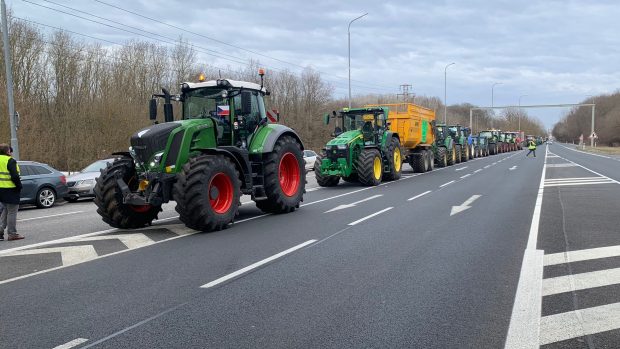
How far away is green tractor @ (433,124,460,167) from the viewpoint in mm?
30609

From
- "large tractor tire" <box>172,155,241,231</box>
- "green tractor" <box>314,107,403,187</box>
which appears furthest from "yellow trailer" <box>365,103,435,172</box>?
"large tractor tire" <box>172,155,241,231</box>

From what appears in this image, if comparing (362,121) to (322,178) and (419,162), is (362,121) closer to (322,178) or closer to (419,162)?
(322,178)

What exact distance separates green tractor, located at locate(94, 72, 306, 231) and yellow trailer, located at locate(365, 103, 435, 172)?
12.2 meters

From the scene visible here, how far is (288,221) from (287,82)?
49.2 m

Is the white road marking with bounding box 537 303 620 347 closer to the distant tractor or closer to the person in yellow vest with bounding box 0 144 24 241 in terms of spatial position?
the person in yellow vest with bounding box 0 144 24 241

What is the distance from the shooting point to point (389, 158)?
20.8 meters

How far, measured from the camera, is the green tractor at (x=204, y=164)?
9328mm

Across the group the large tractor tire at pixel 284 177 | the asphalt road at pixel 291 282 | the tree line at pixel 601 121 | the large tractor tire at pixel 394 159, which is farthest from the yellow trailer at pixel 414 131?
the tree line at pixel 601 121

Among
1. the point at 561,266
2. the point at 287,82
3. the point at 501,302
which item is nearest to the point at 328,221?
the point at 561,266

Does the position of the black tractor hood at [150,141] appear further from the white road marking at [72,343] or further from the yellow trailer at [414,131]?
the yellow trailer at [414,131]

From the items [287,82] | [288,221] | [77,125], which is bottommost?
[288,221]

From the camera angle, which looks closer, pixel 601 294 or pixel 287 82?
pixel 601 294

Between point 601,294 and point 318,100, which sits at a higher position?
point 318,100

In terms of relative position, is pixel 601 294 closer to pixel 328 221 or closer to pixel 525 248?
pixel 525 248
